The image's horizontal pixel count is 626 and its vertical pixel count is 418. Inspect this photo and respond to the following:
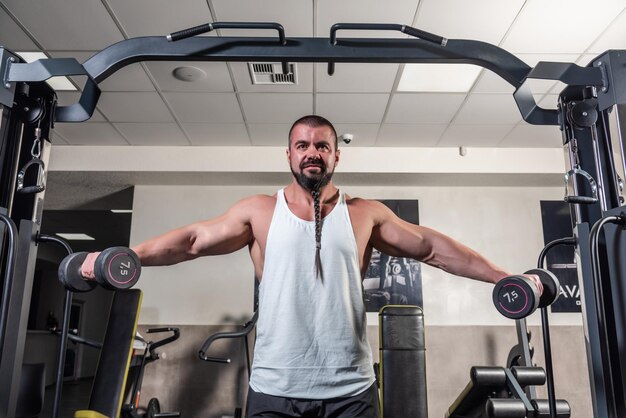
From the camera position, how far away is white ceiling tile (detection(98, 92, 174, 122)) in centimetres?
393

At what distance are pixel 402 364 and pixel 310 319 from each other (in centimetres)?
235

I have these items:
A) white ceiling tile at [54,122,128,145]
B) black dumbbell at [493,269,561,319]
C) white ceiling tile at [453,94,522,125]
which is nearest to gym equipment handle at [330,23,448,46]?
black dumbbell at [493,269,561,319]

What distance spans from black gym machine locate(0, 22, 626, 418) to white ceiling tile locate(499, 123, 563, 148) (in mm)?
3151

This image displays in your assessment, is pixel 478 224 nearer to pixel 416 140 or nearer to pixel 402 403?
pixel 416 140

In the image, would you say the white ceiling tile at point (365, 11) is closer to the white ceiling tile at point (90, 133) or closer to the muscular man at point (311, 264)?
the muscular man at point (311, 264)

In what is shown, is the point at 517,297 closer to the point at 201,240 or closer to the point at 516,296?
the point at 516,296

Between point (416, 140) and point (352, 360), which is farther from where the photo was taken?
point (416, 140)

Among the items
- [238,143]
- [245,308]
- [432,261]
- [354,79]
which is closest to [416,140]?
[354,79]

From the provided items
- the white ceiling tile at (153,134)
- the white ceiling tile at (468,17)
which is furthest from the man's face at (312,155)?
the white ceiling tile at (153,134)

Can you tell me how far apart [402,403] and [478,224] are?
2.40m

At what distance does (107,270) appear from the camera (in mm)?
1209

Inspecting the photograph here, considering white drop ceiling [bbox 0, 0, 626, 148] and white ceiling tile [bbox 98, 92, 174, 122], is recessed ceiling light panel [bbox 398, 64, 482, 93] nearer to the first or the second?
white drop ceiling [bbox 0, 0, 626, 148]

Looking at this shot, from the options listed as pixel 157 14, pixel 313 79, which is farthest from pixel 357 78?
pixel 157 14

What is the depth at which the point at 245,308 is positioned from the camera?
5016mm
